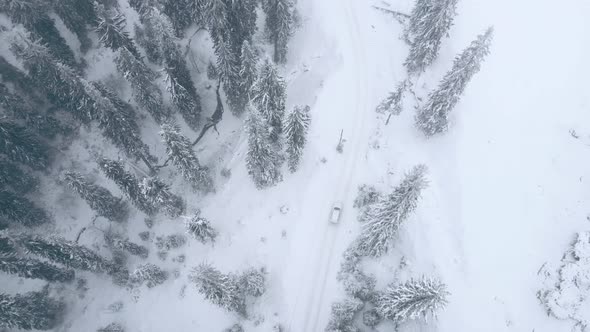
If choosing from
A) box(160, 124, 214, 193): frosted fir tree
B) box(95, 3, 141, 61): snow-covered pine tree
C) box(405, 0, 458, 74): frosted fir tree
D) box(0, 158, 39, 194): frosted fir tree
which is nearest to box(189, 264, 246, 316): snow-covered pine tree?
box(160, 124, 214, 193): frosted fir tree

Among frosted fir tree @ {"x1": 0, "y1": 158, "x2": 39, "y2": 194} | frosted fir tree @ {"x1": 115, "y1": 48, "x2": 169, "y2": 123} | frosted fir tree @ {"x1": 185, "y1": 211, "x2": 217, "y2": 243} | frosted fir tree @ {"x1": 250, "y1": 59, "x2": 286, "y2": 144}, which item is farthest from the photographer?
frosted fir tree @ {"x1": 0, "y1": 158, "x2": 39, "y2": 194}

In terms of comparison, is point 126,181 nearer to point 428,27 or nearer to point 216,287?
point 216,287

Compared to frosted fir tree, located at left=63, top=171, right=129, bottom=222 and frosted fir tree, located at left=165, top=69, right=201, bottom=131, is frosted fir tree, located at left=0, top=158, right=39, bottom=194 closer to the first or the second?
frosted fir tree, located at left=63, top=171, right=129, bottom=222

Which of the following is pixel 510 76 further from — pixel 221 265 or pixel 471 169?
pixel 221 265

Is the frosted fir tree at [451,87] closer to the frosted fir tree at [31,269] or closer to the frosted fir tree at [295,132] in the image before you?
the frosted fir tree at [295,132]

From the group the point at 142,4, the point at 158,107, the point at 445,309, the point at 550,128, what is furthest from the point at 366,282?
the point at 142,4

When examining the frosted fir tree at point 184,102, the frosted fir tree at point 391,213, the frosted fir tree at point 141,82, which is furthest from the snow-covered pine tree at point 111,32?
the frosted fir tree at point 391,213

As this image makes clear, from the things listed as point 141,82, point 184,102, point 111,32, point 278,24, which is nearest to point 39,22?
point 111,32
